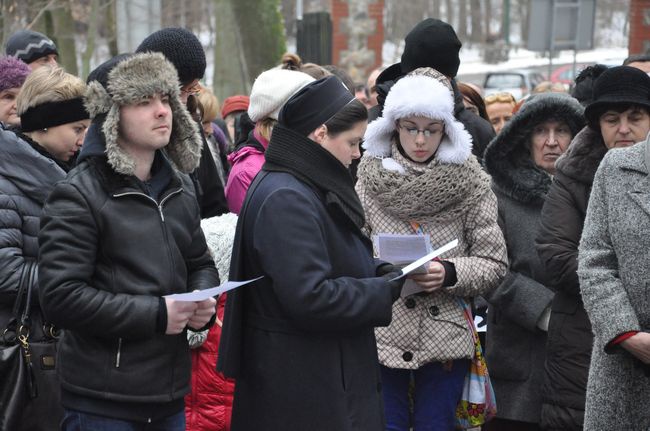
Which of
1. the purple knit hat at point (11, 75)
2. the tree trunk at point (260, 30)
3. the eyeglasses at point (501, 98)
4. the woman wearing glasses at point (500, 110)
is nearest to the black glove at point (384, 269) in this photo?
the purple knit hat at point (11, 75)

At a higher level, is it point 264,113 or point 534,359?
point 264,113

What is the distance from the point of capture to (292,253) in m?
3.77

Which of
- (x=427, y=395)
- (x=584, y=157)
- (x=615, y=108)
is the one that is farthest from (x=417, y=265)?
(x=615, y=108)

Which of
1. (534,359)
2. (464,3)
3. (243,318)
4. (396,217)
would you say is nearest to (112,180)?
(243,318)

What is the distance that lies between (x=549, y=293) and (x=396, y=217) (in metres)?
0.98

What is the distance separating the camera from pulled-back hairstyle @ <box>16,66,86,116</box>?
480cm

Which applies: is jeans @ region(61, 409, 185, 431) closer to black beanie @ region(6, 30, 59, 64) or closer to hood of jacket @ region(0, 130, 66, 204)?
hood of jacket @ region(0, 130, 66, 204)

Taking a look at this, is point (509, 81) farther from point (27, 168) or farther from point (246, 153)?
point (27, 168)

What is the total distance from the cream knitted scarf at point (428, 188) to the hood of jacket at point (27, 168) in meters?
1.43

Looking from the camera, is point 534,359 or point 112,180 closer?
point 112,180

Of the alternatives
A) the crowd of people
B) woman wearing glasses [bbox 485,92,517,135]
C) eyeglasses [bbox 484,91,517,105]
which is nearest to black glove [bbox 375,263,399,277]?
the crowd of people

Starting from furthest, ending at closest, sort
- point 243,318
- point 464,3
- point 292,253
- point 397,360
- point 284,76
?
point 464,3
point 284,76
point 397,360
point 243,318
point 292,253

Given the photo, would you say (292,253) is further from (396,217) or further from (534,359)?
(534,359)

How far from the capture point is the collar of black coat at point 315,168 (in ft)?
13.0
